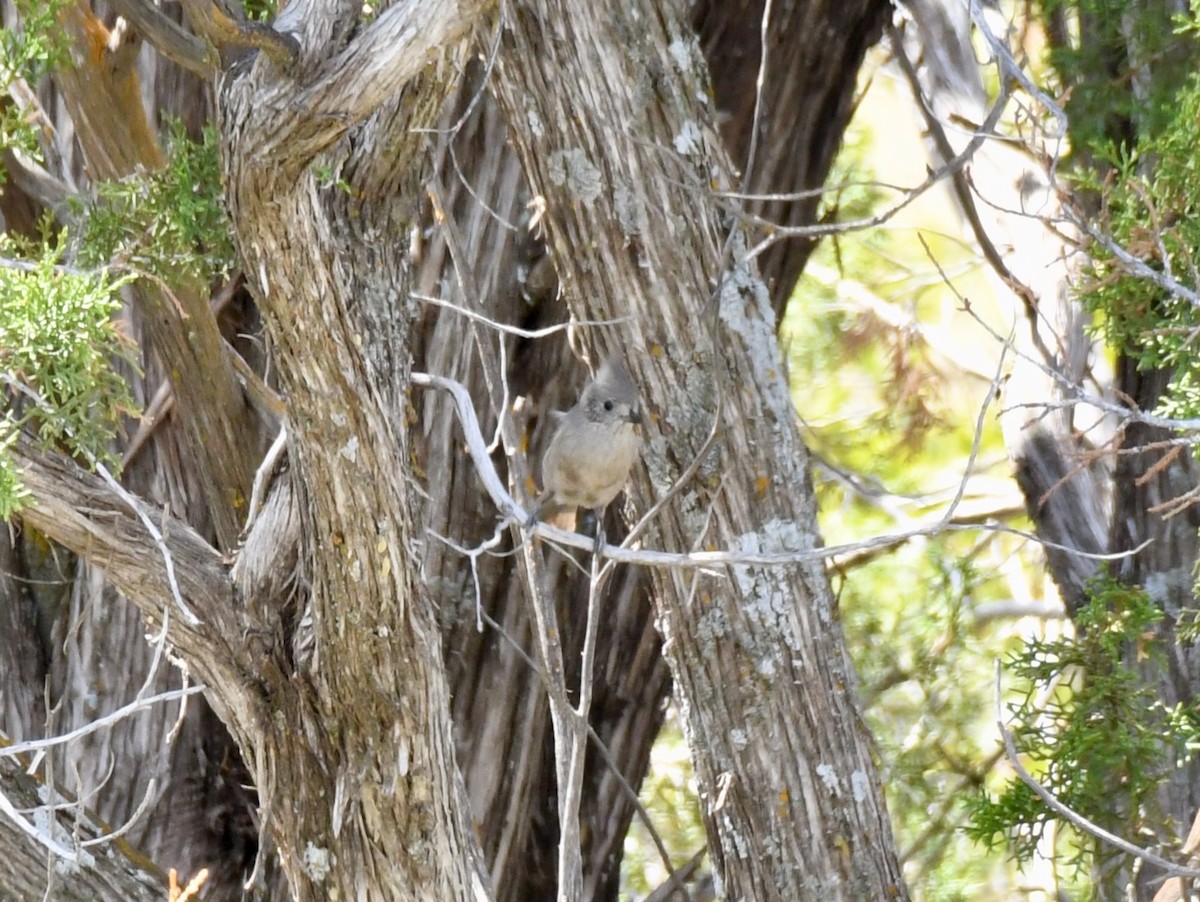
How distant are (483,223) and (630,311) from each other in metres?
0.92

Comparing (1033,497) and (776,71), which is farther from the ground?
(776,71)

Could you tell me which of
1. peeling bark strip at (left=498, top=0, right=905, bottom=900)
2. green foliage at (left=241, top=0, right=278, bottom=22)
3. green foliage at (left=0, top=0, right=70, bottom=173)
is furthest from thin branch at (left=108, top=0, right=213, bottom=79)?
peeling bark strip at (left=498, top=0, right=905, bottom=900)

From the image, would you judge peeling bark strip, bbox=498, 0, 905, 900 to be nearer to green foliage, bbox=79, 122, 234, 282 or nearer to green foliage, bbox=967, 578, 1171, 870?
green foliage, bbox=967, 578, 1171, 870

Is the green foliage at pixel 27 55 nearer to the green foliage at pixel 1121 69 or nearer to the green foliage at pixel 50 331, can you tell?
the green foliage at pixel 50 331

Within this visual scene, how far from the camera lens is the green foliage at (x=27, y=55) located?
7.11 ft

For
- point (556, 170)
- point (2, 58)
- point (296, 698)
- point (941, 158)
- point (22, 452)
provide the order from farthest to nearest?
point (941, 158) → point (556, 170) → point (296, 698) → point (22, 452) → point (2, 58)

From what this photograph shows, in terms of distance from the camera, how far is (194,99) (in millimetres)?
4016

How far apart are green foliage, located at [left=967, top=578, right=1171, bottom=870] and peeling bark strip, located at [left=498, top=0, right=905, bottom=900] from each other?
0.38m

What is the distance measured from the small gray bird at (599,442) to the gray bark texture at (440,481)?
0.21 meters

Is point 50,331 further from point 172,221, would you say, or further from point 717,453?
point 717,453

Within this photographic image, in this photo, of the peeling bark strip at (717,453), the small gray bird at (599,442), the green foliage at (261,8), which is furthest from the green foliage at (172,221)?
the peeling bark strip at (717,453)

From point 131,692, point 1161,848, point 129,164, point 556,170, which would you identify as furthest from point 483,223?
point 1161,848

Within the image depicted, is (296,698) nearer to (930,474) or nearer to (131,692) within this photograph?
(131,692)

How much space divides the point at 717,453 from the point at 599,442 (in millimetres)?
400
